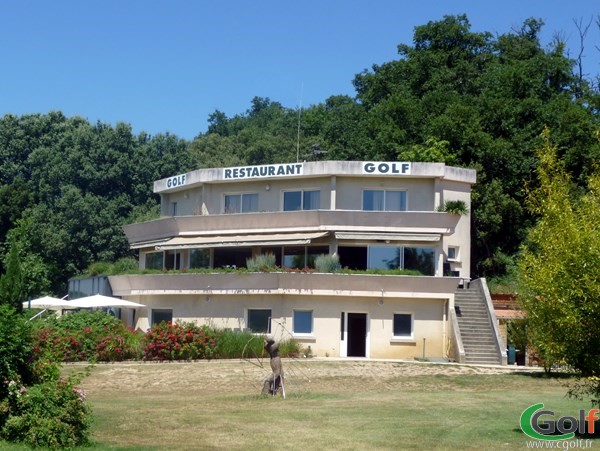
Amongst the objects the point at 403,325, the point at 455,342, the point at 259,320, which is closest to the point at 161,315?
the point at 259,320

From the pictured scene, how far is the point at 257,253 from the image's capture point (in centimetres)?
5481

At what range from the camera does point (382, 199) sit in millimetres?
53906

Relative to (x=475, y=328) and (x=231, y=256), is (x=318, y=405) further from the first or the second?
(x=231, y=256)

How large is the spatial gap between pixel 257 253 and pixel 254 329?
16.4 feet

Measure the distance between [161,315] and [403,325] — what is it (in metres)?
12.7

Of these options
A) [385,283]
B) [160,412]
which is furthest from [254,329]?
[160,412]

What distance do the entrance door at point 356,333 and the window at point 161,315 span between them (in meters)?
9.47

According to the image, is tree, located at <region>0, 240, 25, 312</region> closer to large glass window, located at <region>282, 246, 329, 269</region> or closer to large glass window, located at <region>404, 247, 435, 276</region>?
large glass window, located at <region>282, 246, 329, 269</region>

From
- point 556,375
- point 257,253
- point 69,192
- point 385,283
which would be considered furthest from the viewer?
point 69,192

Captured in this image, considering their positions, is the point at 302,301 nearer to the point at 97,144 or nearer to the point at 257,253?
the point at 257,253

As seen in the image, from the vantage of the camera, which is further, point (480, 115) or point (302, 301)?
point (480, 115)

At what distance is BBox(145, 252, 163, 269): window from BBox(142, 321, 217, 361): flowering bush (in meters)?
13.4

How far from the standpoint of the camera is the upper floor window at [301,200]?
5434 centimetres

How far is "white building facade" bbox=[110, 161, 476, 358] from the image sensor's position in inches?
1981
